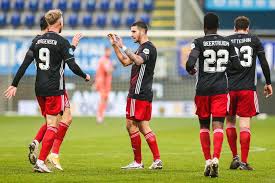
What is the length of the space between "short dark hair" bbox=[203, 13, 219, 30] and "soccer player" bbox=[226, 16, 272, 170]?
1.33 meters

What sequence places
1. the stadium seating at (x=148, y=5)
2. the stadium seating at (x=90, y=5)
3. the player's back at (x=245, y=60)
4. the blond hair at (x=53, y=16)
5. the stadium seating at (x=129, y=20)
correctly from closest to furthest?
the blond hair at (x=53, y=16)
the player's back at (x=245, y=60)
the stadium seating at (x=129, y=20)
the stadium seating at (x=148, y=5)
the stadium seating at (x=90, y=5)

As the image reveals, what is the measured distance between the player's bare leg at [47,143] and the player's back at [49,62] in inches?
15.1

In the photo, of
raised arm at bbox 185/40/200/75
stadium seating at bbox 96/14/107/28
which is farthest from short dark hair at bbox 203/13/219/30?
stadium seating at bbox 96/14/107/28

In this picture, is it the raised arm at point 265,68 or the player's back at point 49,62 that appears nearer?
the player's back at point 49,62

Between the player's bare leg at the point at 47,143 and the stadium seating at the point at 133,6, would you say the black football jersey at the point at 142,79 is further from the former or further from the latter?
the stadium seating at the point at 133,6

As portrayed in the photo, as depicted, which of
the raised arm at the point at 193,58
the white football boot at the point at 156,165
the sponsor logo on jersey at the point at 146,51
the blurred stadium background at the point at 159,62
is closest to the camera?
the raised arm at the point at 193,58

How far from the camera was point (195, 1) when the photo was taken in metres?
32.0

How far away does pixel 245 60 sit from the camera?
1261 centimetres

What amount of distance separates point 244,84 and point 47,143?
311 centimetres

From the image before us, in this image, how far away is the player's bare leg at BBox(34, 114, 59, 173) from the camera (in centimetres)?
1141

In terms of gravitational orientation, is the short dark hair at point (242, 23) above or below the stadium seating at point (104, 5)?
below

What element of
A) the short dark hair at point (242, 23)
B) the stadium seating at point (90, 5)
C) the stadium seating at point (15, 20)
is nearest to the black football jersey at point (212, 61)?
the short dark hair at point (242, 23)

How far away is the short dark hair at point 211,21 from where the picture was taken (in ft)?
36.8

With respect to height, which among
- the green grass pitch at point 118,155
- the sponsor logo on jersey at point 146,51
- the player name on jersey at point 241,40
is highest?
the player name on jersey at point 241,40
